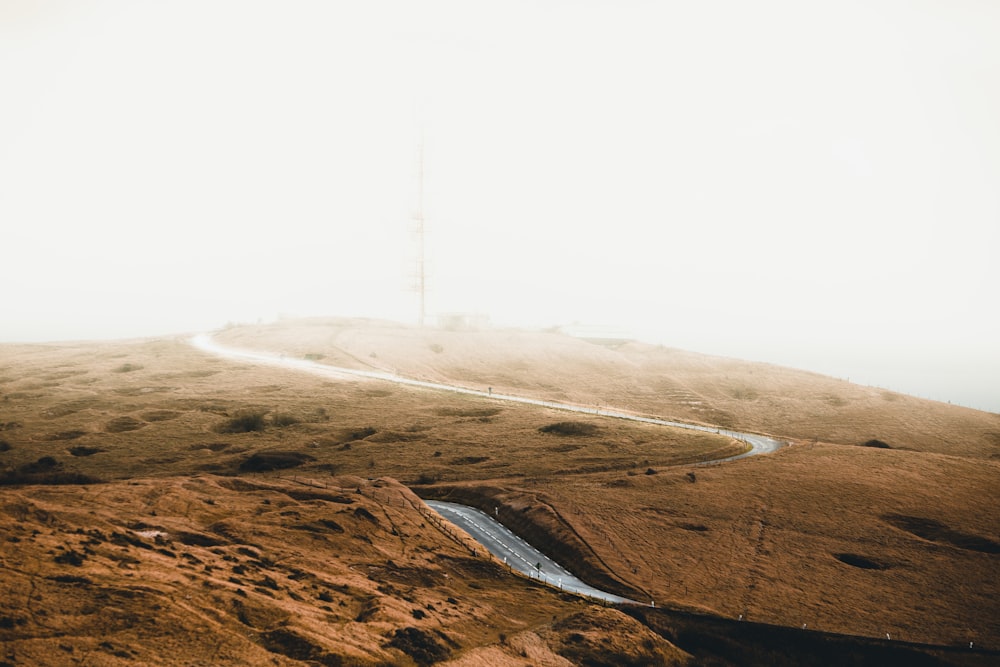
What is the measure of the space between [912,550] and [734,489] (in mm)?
14217

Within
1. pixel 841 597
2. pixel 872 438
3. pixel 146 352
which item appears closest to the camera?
pixel 841 597

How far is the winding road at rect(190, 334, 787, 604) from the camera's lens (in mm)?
41500

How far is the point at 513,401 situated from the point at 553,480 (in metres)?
29.7

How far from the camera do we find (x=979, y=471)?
2650 inches

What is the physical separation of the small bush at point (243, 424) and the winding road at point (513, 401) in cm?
2047

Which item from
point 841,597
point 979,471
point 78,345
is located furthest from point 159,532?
point 78,345

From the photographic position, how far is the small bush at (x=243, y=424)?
74.0 metres

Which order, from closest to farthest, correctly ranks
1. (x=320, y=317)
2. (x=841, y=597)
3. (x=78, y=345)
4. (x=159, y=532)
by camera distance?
(x=159, y=532) → (x=841, y=597) → (x=78, y=345) → (x=320, y=317)

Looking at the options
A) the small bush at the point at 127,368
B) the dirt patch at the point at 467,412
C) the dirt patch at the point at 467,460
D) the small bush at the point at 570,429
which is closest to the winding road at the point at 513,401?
the dirt patch at the point at 467,412

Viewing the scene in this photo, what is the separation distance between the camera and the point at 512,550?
45.1 m

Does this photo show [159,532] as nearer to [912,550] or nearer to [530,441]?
[530,441]

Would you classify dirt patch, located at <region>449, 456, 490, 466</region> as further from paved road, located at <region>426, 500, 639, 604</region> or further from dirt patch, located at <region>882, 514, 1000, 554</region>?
dirt patch, located at <region>882, 514, 1000, 554</region>

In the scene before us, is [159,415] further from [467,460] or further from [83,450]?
[467,460]

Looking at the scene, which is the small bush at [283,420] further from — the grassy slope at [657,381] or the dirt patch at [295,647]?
the dirt patch at [295,647]
